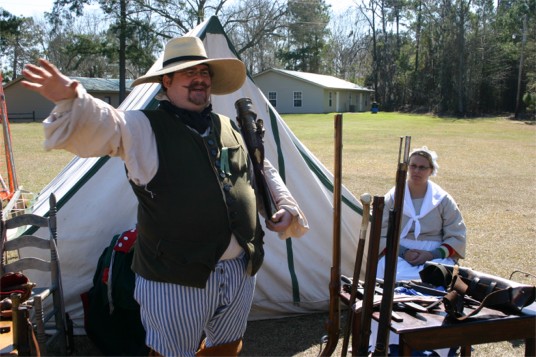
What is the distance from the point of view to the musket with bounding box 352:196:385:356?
2072mm

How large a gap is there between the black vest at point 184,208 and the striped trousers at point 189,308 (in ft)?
0.19

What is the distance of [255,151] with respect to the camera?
7.70 ft

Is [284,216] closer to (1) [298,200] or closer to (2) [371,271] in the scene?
(2) [371,271]

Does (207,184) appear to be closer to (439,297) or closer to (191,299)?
(191,299)

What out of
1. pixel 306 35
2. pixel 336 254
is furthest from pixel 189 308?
pixel 306 35

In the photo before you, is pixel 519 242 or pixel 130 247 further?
pixel 519 242

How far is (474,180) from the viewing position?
10.3 m

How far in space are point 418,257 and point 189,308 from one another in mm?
1977

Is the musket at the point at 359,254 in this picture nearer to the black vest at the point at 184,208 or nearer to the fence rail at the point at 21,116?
the black vest at the point at 184,208

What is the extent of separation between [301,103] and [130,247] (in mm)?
37631

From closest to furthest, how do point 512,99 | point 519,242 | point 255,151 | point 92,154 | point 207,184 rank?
point 92,154 → point 207,184 → point 255,151 → point 519,242 → point 512,99

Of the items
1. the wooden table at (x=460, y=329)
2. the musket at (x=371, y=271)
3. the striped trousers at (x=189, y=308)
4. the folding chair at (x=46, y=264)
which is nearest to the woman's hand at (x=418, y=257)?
the wooden table at (x=460, y=329)

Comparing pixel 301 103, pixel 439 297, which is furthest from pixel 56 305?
pixel 301 103

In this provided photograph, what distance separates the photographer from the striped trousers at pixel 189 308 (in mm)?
2035
